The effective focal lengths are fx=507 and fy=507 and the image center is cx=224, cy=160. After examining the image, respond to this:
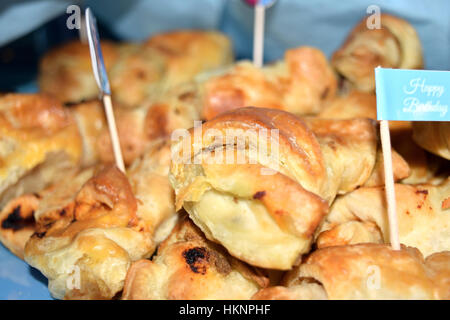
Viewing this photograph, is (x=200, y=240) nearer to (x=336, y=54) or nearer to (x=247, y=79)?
(x=247, y=79)

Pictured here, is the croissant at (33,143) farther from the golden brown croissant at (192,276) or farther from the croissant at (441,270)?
the croissant at (441,270)

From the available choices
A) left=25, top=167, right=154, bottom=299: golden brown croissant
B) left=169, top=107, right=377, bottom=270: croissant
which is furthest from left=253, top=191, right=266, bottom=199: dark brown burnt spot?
left=25, top=167, right=154, bottom=299: golden brown croissant

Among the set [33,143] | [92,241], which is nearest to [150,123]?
[33,143]

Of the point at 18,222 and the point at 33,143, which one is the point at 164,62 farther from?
the point at 18,222

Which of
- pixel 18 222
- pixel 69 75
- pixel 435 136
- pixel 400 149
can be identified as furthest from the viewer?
pixel 69 75

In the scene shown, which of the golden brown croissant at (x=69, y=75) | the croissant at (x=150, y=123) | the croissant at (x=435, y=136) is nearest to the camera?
the croissant at (x=435, y=136)

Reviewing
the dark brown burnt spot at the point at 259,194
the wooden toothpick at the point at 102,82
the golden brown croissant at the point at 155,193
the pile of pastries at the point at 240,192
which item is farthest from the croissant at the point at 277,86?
the dark brown burnt spot at the point at 259,194
